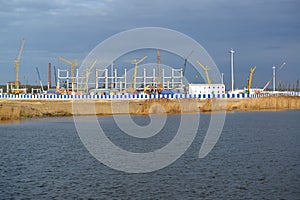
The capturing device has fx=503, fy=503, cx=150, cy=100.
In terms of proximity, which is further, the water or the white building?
the white building

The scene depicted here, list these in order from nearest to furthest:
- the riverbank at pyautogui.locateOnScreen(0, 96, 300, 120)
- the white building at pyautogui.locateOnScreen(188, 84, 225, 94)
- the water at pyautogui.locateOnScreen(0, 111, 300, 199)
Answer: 1. the water at pyautogui.locateOnScreen(0, 111, 300, 199)
2. the riverbank at pyautogui.locateOnScreen(0, 96, 300, 120)
3. the white building at pyautogui.locateOnScreen(188, 84, 225, 94)

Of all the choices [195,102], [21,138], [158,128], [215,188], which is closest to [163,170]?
[215,188]

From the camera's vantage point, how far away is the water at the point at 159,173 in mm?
18156

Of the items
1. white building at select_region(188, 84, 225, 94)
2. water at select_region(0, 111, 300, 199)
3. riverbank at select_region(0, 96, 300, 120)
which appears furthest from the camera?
white building at select_region(188, 84, 225, 94)

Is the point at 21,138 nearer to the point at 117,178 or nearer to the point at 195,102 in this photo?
the point at 117,178

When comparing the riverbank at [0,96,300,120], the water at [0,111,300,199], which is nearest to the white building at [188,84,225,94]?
the riverbank at [0,96,300,120]

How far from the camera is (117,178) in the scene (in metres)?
21.0

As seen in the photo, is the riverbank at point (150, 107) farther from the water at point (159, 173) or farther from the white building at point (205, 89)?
the white building at point (205, 89)

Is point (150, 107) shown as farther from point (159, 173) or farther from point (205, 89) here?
point (205, 89)

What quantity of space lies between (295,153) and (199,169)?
693cm

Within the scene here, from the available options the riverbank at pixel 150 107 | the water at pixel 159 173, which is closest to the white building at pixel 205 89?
the riverbank at pixel 150 107

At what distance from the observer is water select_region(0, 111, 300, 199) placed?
715 inches

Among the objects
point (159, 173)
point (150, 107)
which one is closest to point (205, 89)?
point (150, 107)

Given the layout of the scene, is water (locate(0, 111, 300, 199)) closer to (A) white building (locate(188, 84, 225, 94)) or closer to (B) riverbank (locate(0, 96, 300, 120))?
(B) riverbank (locate(0, 96, 300, 120))
